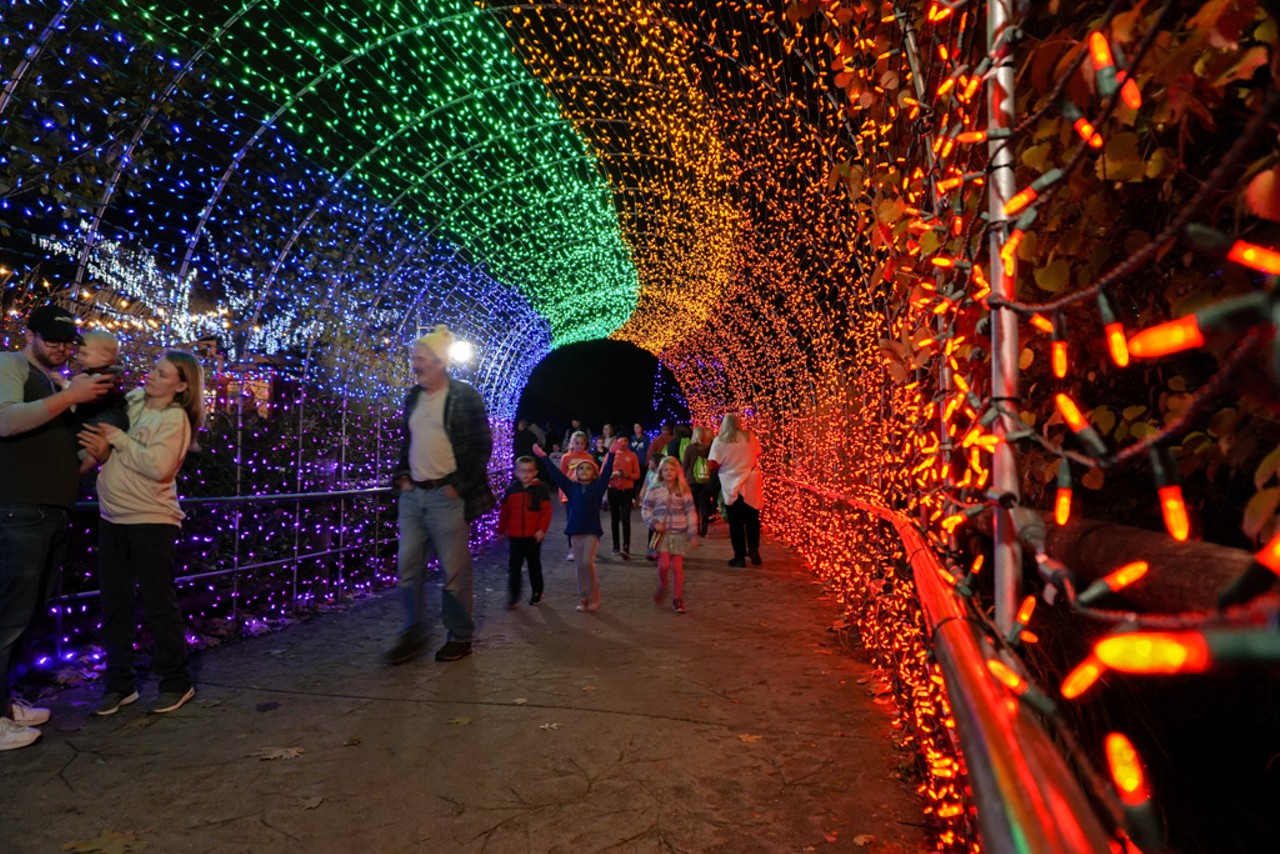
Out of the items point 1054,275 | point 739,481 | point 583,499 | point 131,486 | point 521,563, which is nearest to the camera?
point 1054,275

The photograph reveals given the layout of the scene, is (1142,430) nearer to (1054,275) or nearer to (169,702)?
(1054,275)

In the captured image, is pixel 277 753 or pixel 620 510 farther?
pixel 620 510

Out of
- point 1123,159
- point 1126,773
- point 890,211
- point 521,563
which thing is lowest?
point 521,563

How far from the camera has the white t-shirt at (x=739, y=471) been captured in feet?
34.2

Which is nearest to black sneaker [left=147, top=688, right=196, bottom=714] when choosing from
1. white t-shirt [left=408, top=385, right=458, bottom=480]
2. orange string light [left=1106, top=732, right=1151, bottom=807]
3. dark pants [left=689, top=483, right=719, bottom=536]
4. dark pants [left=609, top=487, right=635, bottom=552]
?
white t-shirt [left=408, top=385, right=458, bottom=480]

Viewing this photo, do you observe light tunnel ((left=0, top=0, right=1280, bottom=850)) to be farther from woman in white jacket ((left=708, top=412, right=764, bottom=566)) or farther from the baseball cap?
the baseball cap

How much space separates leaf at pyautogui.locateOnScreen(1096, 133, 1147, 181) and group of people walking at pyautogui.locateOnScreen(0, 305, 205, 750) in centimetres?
443

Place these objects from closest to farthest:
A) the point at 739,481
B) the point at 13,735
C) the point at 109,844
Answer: the point at 109,844 < the point at 13,735 < the point at 739,481

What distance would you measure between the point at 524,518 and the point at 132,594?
11.8 feet

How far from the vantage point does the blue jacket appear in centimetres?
797

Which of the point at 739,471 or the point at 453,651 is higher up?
the point at 739,471

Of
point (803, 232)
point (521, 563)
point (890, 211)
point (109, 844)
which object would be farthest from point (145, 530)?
point (803, 232)

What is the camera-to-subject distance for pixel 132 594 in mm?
4688

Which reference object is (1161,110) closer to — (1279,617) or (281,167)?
(1279,617)
